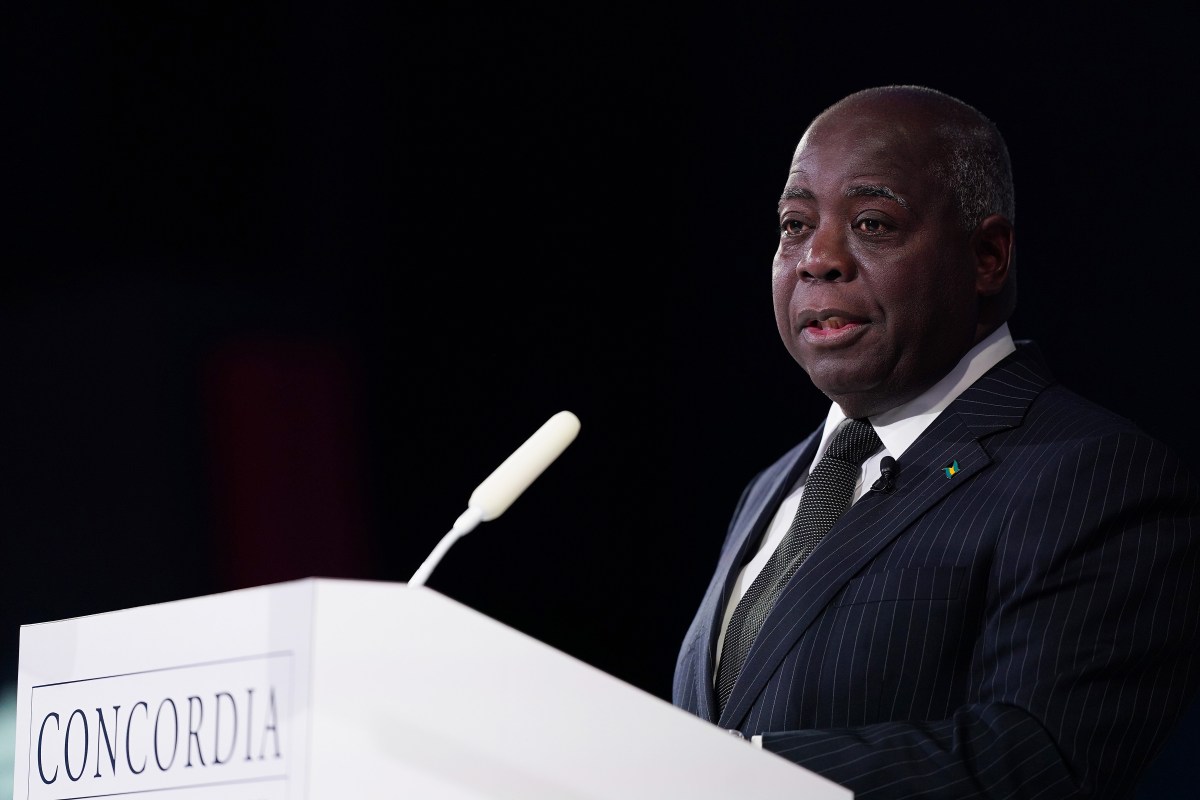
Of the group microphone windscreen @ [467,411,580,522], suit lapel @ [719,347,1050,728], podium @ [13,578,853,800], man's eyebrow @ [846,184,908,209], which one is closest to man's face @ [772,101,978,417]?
man's eyebrow @ [846,184,908,209]

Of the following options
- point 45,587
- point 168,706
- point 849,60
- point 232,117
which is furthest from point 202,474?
point 168,706

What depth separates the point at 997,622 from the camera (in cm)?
189

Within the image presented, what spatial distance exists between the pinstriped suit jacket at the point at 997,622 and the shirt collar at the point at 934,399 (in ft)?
0.26

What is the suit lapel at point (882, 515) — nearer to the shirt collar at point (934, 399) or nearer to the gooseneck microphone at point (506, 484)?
the shirt collar at point (934, 399)

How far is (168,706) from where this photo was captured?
1275 mm

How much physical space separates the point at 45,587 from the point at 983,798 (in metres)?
2.28

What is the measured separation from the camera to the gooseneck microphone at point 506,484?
149 cm

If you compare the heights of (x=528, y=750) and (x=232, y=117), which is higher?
(x=232, y=117)

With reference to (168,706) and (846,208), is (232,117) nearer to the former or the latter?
(846,208)

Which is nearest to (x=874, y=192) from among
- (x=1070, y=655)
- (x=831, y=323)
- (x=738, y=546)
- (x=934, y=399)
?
(x=831, y=323)

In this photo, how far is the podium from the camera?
3.75 feet

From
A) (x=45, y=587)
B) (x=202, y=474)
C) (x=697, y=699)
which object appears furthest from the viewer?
(x=202, y=474)

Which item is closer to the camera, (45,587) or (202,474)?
(45,587)

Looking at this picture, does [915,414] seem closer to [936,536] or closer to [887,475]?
[887,475]
